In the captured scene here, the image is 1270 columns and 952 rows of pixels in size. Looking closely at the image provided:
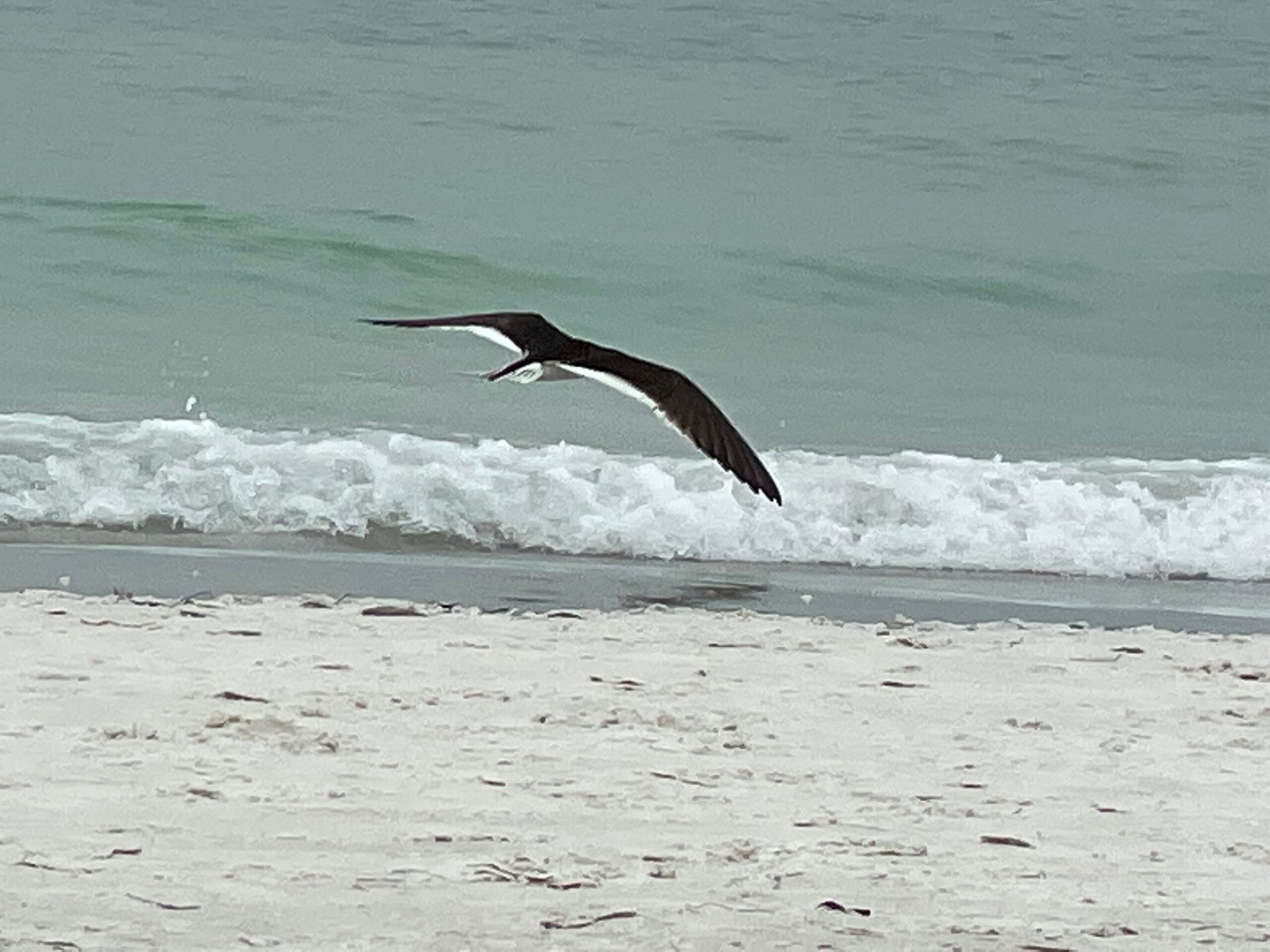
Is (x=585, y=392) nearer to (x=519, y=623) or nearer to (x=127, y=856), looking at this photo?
(x=519, y=623)

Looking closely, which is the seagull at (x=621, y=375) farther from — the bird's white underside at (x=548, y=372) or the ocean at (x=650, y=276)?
the ocean at (x=650, y=276)

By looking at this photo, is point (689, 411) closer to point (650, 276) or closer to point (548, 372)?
point (548, 372)

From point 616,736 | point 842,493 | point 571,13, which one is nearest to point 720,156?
point 571,13

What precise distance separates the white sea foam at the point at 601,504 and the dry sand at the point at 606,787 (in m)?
2.34

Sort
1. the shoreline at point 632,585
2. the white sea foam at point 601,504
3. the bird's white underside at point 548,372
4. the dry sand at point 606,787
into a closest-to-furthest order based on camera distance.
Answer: the dry sand at point 606,787 → the bird's white underside at point 548,372 → the shoreline at point 632,585 → the white sea foam at point 601,504

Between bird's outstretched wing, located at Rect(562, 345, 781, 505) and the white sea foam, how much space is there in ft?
6.20

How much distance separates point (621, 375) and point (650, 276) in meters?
11.7

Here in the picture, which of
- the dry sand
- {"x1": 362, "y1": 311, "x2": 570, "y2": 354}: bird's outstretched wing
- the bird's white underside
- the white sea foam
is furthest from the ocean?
the dry sand

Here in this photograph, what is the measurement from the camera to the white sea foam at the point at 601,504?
24.7 feet

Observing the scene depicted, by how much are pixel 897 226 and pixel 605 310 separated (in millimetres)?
3667

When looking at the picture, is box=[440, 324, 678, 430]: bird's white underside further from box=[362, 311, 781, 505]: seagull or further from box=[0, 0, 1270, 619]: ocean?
box=[0, 0, 1270, 619]: ocean

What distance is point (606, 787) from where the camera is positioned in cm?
341

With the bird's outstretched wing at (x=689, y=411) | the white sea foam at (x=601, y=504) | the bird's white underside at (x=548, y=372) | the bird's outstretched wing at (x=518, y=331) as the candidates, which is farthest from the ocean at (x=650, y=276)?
the bird's outstretched wing at (x=518, y=331)

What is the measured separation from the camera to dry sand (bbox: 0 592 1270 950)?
272 cm
